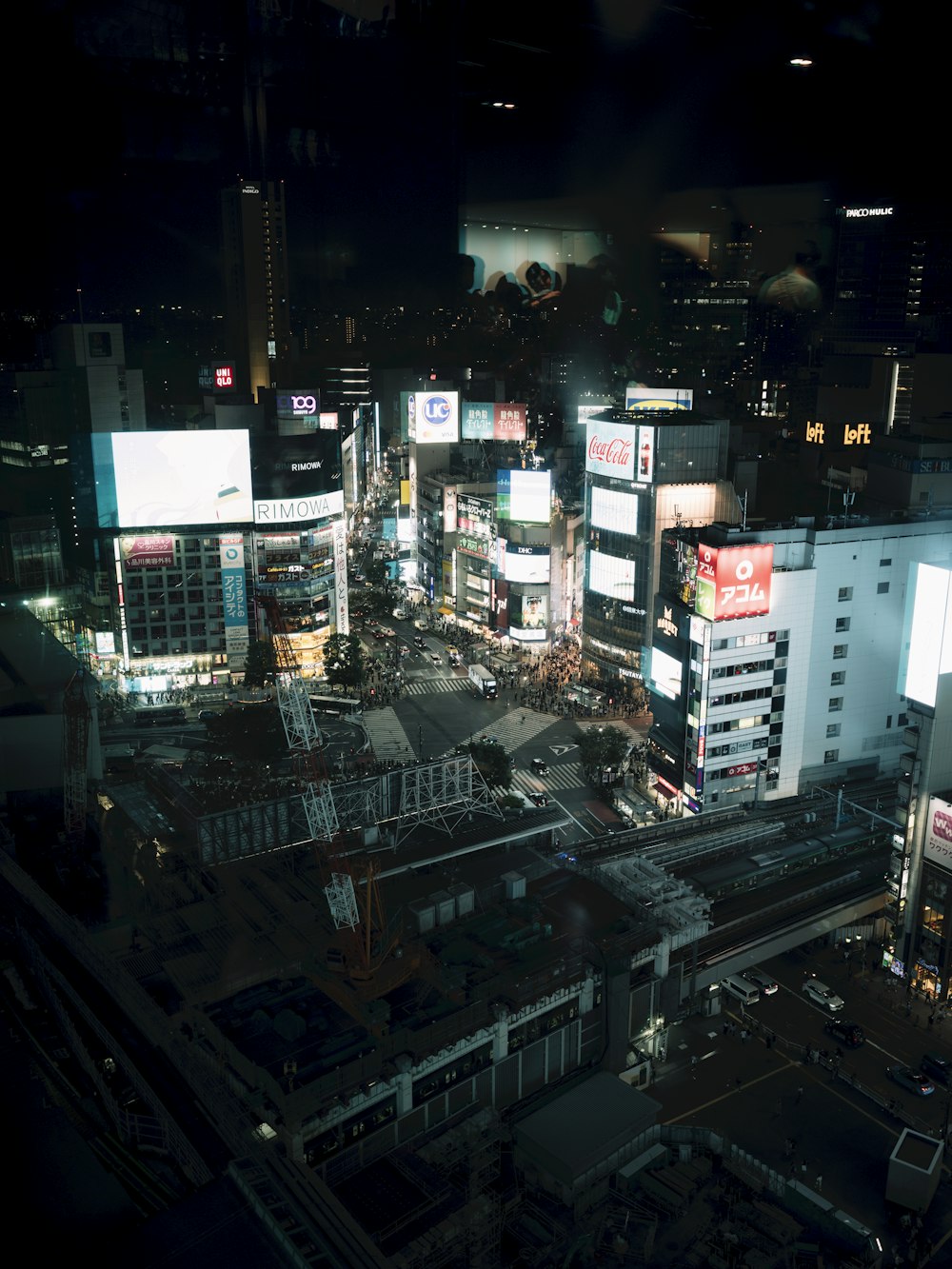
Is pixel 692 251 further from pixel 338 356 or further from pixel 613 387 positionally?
pixel 338 356

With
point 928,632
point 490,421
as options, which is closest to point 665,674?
point 928,632

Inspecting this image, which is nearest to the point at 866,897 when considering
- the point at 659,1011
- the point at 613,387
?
the point at 659,1011

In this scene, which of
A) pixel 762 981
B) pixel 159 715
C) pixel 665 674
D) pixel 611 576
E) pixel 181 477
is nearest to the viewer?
pixel 762 981

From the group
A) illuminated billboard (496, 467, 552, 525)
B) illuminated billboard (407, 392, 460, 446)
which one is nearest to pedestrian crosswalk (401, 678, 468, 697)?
illuminated billboard (496, 467, 552, 525)

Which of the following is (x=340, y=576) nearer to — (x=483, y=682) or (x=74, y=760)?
(x=483, y=682)

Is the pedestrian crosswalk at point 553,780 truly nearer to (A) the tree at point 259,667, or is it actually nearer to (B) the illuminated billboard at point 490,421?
(A) the tree at point 259,667

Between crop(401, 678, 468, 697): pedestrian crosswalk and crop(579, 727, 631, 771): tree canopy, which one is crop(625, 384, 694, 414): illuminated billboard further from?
crop(579, 727, 631, 771): tree canopy

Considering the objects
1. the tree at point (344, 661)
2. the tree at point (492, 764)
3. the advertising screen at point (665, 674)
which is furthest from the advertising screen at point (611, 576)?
the tree at point (492, 764)
